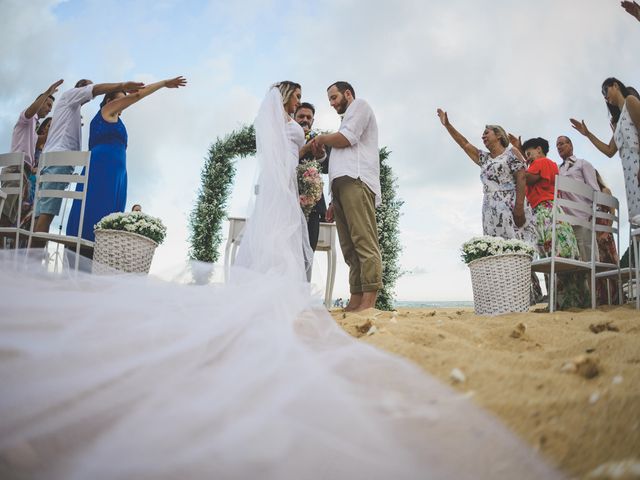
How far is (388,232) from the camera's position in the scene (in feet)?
28.3

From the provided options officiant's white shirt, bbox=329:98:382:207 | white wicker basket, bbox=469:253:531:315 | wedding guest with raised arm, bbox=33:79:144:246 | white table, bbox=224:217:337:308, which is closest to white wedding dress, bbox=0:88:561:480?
officiant's white shirt, bbox=329:98:382:207

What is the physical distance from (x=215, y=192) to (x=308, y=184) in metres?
5.86

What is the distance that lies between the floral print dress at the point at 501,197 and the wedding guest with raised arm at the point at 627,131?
0.95 metres

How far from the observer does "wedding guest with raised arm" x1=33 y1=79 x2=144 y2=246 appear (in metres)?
4.35

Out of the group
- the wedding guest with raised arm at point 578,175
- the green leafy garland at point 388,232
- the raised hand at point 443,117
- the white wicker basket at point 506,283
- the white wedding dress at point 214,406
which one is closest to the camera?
the white wedding dress at point 214,406

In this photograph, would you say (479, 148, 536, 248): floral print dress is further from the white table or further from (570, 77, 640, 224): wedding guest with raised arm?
the white table

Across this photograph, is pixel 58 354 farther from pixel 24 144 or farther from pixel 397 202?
pixel 397 202

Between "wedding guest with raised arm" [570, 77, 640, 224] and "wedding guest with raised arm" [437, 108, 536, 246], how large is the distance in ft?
3.07

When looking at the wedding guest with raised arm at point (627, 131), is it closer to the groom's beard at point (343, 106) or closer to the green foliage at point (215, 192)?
the groom's beard at point (343, 106)

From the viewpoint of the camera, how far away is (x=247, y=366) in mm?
1092

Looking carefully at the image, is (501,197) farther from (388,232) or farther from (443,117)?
(388,232)

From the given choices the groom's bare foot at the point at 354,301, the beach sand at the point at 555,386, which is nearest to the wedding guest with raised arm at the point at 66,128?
the groom's bare foot at the point at 354,301

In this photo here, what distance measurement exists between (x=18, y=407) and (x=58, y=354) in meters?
0.18

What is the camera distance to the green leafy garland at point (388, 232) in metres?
8.37
